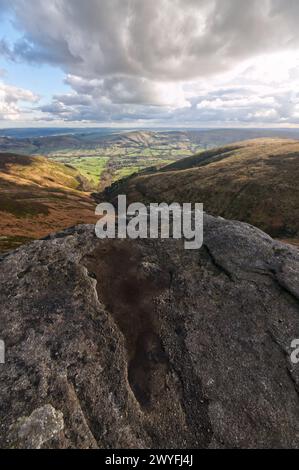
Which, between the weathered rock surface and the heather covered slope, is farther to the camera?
the heather covered slope

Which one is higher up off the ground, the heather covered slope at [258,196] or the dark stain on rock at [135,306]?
the dark stain on rock at [135,306]

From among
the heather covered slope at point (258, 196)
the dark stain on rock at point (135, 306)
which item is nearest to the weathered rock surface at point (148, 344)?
the dark stain on rock at point (135, 306)

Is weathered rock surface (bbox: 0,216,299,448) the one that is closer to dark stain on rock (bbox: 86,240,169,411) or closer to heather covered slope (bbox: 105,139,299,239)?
dark stain on rock (bbox: 86,240,169,411)

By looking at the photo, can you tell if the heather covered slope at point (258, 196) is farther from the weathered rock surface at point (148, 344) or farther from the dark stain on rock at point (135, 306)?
the dark stain on rock at point (135, 306)

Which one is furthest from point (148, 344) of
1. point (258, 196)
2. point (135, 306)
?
point (258, 196)

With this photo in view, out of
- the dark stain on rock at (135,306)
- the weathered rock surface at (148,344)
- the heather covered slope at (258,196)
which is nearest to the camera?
the weathered rock surface at (148,344)

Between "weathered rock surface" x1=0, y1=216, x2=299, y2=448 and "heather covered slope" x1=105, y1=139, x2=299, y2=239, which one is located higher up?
"weathered rock surface" x1=0, y1=216, x2=299, y2=448

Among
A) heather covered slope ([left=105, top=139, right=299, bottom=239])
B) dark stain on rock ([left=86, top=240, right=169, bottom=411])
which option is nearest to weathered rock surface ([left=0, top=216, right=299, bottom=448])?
dark stain on rock ([left=86, top=240, right=169, bottom=411])

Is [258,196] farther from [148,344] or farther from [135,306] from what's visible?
[148,344]
